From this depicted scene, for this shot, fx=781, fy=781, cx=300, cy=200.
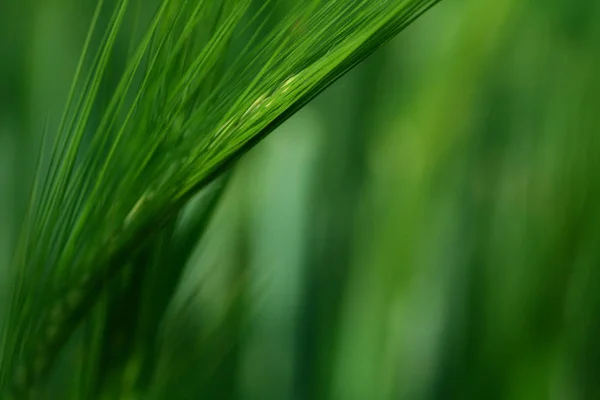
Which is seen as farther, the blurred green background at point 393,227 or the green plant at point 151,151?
the blurred green background at point 393,227

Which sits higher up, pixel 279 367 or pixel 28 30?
pixel 28 30

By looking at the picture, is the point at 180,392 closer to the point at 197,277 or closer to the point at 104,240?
the point at 197,277

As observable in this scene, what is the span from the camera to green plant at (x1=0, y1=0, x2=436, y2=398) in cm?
39

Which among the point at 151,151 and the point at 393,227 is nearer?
the point at 151,151

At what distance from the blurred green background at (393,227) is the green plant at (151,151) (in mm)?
172

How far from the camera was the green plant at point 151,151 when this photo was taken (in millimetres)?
394

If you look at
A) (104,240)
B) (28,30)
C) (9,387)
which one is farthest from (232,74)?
(28,30)

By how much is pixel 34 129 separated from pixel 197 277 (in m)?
0.19

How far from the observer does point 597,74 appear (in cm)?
67

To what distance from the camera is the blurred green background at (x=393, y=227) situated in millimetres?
668

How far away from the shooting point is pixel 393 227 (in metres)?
0.67

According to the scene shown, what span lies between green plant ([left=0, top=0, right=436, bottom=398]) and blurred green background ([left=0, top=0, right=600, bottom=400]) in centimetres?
17

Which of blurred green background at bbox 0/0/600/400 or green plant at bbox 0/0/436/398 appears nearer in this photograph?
green plant at bbox 0/0/436/398

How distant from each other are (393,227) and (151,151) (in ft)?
0.99
